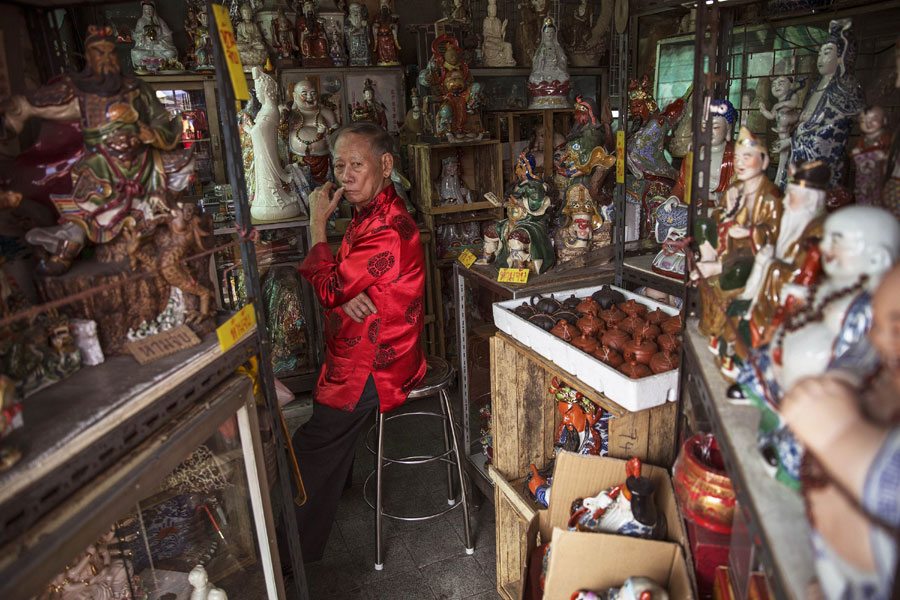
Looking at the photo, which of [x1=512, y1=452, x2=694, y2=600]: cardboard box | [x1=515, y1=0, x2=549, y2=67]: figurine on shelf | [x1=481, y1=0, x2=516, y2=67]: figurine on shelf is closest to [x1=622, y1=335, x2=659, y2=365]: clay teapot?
[x1=512, y1=452, x2=694, y2=600]: cardboard box

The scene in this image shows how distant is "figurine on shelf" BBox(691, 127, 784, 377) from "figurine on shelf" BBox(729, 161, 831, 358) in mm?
35

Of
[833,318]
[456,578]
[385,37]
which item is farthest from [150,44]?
[833,318]

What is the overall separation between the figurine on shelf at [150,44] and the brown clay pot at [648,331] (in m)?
3.29

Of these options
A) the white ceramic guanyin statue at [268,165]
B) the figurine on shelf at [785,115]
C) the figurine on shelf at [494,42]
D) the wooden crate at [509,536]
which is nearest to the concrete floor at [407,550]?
the wooden crate at [509,536]

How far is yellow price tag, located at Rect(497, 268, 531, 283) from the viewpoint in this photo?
8.22 feet

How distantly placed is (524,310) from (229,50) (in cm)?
124

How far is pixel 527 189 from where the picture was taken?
8.84ft

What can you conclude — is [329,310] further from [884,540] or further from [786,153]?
[884,540]

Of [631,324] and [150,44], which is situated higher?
[150,44]

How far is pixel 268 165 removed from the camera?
349cm

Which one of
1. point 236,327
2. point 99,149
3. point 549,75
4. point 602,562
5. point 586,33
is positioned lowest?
point 602,562

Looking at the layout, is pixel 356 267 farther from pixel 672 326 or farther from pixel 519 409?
pixel 672 326

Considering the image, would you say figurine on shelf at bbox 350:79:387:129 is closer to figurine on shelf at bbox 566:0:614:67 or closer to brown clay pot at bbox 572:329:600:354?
figurine on shelf at bbox 566:0:614:67

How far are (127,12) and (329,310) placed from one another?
2901mm
